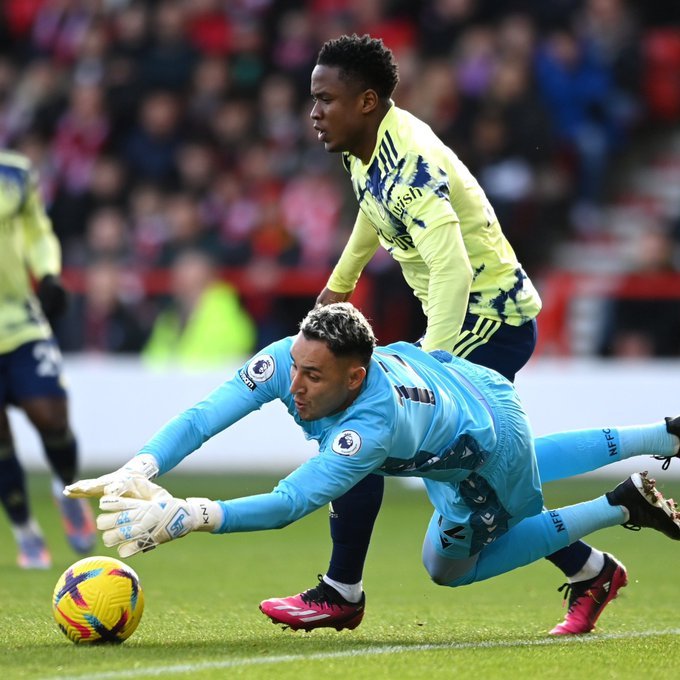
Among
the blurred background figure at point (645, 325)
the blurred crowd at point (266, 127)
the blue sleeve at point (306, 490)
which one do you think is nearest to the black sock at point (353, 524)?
the blue sleeve at point (306, 490)

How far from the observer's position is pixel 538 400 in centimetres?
1288

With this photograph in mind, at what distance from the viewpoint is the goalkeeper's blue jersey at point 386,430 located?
4742mm

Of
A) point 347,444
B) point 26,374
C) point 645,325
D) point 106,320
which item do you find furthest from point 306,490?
point 106,320

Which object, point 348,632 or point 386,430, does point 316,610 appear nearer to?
point 348,632

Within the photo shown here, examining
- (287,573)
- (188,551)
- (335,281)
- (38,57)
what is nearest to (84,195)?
(38,57)

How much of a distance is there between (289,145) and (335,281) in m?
8.87

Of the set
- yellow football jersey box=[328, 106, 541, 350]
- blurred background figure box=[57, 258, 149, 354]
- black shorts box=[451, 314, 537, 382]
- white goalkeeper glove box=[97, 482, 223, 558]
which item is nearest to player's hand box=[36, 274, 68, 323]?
yellow football jersey box=[328, 106, 541, 350]

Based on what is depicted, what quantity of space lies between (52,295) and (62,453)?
3.10ft

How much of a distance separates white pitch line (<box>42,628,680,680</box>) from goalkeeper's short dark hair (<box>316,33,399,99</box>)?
2179mm

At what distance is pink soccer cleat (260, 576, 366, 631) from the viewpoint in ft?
18.7

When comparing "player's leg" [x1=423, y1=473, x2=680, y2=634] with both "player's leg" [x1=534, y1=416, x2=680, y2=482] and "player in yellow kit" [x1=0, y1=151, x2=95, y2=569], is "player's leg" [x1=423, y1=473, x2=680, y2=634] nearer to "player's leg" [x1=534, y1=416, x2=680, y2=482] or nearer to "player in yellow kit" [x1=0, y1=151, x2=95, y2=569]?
"player's leg" [x1=534, y1=416, x2=680, y2=482]

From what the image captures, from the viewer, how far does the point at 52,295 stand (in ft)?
27.8

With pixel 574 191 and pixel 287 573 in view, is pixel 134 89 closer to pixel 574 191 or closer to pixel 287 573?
pixel 574 191

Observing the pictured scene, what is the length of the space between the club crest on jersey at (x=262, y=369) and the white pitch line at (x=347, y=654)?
0.97 meters
